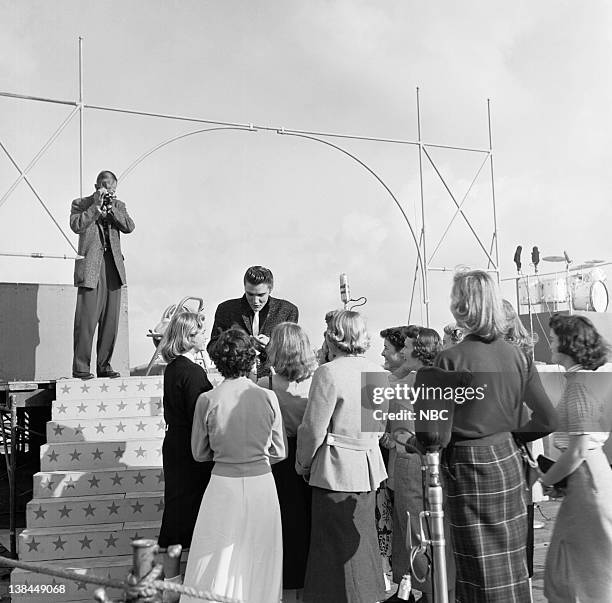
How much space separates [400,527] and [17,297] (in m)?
5.35

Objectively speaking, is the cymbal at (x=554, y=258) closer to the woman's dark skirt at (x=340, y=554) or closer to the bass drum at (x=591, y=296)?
the bass drum at (x=591, y=296)

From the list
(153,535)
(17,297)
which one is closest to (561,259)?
(17,297)

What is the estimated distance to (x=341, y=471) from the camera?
345 cm

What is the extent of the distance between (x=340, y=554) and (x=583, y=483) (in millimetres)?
1254

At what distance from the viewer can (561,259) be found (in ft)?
48.8

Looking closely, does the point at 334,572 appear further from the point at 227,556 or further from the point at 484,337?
the point at 484,337

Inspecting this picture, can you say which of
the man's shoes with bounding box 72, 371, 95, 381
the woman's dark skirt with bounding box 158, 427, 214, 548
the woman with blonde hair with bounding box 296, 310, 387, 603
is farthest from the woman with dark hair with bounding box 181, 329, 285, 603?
the man's shoes with bounding box 72, 371, 95, 381

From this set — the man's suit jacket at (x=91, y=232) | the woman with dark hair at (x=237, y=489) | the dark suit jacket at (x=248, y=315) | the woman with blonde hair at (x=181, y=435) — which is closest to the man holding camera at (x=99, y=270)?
Answer: the man's suit jacket at (x=91, y=232)

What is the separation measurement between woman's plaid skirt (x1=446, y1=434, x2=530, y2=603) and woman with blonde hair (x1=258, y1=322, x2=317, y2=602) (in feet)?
3.86

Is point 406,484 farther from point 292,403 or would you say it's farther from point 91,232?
point 91,232

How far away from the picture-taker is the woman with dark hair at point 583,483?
9.27 feet

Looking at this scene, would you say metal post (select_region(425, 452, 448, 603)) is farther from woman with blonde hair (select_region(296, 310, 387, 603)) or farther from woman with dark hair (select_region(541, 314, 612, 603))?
woman with blonde hair (select_region(296, 310, 387, 603))

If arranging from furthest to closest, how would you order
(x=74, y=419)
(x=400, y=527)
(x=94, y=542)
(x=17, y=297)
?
(x=17, y=297), (x=74, y=419), (x=94, y=542), (x=400, y=527)

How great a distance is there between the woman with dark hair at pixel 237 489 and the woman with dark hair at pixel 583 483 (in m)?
1.31
